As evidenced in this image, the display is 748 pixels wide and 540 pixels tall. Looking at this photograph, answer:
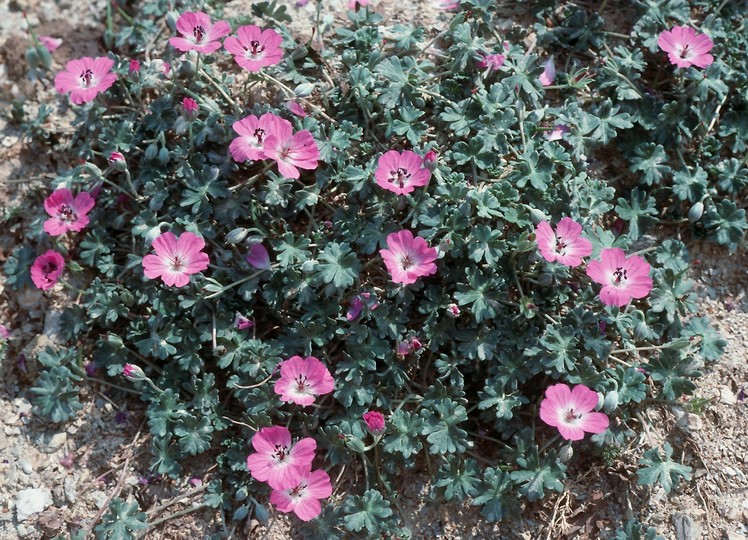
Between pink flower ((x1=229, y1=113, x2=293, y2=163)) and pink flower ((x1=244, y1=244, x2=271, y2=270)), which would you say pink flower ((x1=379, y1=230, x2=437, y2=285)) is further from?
pink flower ((x1=229, y1=113, x2=293, y2=163))

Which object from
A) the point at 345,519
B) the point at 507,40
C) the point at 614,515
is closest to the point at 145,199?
the point at 345,519

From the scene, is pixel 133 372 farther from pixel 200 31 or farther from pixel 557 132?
pixel 557 132

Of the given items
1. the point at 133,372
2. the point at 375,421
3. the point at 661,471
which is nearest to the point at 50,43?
the point at 133,372

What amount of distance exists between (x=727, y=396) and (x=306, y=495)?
1925 mm

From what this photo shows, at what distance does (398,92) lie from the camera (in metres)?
3.60

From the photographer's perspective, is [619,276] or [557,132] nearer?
[619,276]

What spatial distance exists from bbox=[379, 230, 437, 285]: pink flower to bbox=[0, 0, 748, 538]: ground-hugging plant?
0.4 inches

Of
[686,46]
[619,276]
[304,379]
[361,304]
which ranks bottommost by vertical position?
[304,379]

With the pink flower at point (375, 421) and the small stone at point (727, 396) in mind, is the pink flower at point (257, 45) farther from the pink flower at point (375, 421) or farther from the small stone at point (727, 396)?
the small stone at point (727, 396)

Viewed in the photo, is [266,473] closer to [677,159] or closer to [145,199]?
[145,199]

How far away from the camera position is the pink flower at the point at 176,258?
10.7ft

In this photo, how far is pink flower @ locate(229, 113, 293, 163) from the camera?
11.1ft

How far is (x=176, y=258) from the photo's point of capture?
336 cm

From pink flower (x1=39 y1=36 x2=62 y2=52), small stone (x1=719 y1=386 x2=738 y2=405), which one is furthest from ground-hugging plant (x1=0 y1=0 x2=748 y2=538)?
pink flower (x1=39 y1=36 x2=62 y2=52)
